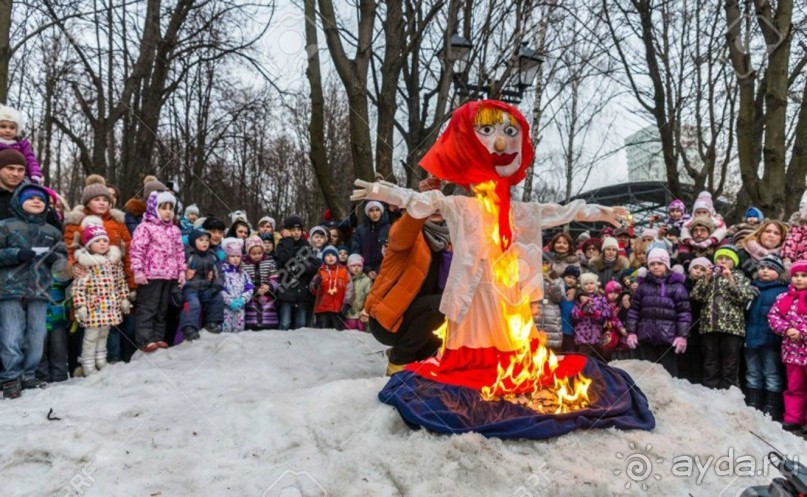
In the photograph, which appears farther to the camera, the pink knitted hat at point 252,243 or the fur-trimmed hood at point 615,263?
the pink knitted hat at point 252,243

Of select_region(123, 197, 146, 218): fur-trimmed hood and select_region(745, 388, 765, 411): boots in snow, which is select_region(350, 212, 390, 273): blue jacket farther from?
select_region(745, 388, 765, 411): boots in snow

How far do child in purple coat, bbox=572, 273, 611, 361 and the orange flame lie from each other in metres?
2.67

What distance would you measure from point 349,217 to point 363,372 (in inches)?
152

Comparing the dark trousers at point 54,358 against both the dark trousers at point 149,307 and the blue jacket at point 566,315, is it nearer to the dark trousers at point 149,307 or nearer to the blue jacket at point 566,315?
the dark trousers at point 149,307

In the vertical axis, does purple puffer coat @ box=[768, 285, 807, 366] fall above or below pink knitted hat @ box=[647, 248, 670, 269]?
below

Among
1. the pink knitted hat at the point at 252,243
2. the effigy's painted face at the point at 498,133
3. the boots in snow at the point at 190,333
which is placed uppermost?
the effigy's painted face at the point at 498,133

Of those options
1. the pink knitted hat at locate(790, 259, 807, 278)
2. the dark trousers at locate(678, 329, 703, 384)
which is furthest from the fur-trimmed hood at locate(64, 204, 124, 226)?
the pink knitted hat at locate(790, 259, 807, 278)

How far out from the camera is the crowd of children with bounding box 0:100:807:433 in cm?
518

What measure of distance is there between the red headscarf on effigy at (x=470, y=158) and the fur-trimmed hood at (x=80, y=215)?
389 centimetres

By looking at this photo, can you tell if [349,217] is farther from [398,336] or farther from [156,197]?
[398,336]

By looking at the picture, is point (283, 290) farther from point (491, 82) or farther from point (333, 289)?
point (491, 82)

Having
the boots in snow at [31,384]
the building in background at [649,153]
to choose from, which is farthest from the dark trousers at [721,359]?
the building in background at [649,153]

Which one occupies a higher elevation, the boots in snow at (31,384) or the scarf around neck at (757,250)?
the scarf around neck at (757,250)

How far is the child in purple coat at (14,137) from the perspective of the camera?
5.81 meters
